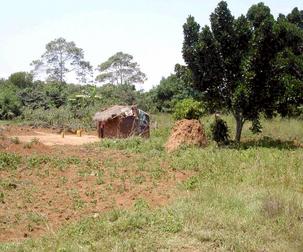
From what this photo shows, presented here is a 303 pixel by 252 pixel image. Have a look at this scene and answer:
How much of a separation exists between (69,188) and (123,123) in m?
10.4

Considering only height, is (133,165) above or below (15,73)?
below

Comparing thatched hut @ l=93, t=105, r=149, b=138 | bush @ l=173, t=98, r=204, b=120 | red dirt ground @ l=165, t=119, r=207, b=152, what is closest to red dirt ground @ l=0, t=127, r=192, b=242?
red dirt ground @ l=165, t=119, r=207, b=152

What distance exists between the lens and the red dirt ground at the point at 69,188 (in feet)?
24.0

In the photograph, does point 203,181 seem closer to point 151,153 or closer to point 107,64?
point 151,153

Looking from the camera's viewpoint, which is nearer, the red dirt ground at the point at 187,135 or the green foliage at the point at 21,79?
the red dirt ground at the point at 187,135

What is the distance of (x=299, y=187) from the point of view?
8570mm

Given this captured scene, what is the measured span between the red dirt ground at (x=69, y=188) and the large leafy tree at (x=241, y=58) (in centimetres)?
416

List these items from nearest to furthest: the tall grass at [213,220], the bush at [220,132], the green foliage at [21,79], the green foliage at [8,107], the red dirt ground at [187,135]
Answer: the tall grass at [213,220], the red dirt ground at [187,135], the bush at [220,132], the green foliage at [8,107], the green foliage at [21,79]

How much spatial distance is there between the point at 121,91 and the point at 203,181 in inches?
921

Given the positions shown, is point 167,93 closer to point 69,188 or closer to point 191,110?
point 191,110

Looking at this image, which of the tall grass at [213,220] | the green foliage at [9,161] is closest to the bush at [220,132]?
the tall grass at [213,220]

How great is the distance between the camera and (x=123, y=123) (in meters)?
19.3

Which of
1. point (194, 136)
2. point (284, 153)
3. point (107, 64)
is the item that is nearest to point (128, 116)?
point (194, 136)

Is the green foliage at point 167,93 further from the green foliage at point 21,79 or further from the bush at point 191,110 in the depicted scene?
the green foliage at point 21,79
